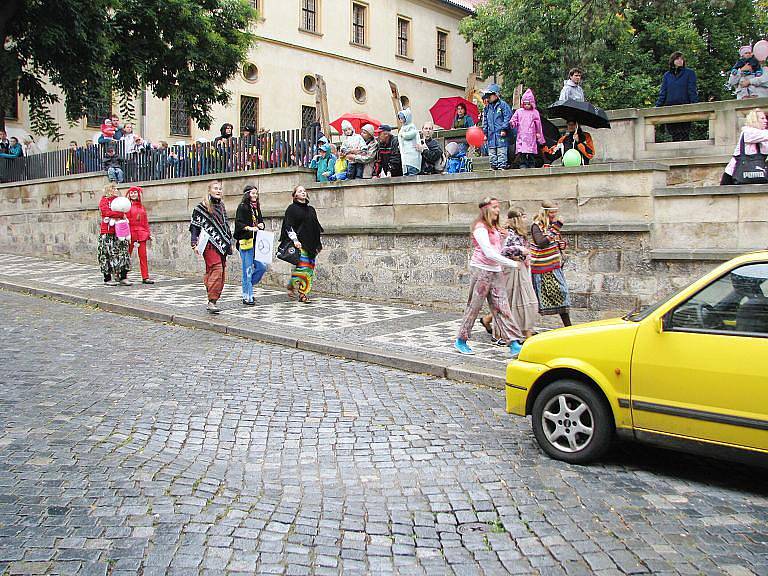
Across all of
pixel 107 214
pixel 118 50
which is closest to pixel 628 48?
pixel 118 50

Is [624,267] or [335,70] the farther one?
[335,70]

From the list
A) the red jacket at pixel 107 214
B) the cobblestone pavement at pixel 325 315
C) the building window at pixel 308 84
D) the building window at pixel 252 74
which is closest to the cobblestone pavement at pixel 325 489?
the cobblestone pavement at pixel 325 315

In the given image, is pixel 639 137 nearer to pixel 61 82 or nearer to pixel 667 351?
pixel 667 351

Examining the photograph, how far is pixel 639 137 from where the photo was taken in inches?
545

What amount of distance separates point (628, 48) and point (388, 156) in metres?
19.0

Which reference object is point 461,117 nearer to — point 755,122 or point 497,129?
point 497,129

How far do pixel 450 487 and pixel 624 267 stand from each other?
706 cm

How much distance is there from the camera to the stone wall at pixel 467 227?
35.8 ft

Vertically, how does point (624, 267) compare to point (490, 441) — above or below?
above

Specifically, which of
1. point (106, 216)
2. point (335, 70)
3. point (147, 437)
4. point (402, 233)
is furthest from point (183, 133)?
point (147, 437)

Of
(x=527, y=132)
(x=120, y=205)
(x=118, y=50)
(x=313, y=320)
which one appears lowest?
(x=313, y=320)

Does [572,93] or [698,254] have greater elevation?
[572,93]

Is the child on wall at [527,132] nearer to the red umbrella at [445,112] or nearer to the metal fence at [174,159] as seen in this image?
the metal fence at [174,159]

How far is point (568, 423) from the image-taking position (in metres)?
5.83
